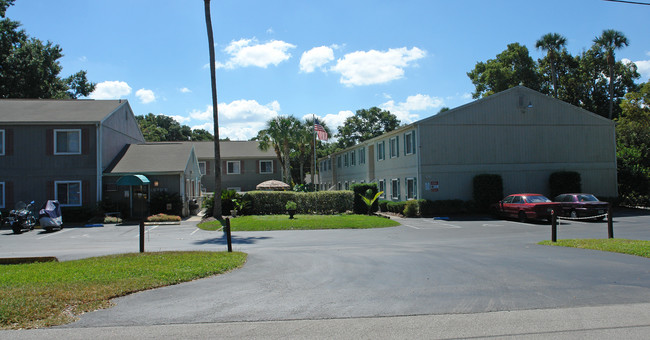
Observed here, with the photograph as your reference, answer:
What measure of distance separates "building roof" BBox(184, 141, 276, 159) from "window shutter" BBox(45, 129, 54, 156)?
20570 mm

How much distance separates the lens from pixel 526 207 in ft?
75.6

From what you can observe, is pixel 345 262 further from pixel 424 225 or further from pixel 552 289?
pixel 424 225

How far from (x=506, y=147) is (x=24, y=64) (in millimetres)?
40823

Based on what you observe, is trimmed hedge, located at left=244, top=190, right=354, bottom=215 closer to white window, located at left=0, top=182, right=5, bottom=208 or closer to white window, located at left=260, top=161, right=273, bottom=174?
white window, located at left=0, top=182, right=5, bottom=208

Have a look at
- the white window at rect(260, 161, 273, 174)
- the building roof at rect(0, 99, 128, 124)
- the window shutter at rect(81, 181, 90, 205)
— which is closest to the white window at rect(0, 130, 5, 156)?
the building roof at rect(0, 99, 128, 124)

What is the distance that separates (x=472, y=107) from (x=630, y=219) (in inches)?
428

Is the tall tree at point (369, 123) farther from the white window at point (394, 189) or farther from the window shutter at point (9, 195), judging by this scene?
the window shutter at point (9, 195)

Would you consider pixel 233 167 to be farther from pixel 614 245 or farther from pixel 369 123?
pixel 614 245

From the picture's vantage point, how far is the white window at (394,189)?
32.3 m

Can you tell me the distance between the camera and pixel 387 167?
34.3 metres

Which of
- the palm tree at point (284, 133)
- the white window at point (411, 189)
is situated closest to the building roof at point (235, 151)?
the palm tree at point (284, 133)

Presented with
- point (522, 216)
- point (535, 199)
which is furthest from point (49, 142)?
point (535, 199)

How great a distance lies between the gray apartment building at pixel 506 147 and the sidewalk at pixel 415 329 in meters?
22.4

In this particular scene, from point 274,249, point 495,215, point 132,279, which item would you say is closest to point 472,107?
point 495,215
